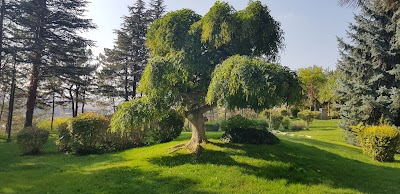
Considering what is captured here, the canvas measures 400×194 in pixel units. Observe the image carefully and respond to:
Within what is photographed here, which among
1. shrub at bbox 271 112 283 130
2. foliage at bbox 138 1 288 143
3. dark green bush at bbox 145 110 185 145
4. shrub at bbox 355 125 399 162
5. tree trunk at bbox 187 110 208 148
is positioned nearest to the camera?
foliage at bbox 138 1 288 143

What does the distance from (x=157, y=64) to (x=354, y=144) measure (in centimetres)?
1407

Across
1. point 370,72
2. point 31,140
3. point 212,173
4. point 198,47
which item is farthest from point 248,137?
point 370,72

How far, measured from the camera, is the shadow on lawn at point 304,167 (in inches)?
351

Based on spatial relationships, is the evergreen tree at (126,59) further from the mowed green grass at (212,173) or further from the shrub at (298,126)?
the mowed green grass at (212,173)

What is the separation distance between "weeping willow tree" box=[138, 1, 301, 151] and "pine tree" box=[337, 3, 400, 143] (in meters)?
8.91

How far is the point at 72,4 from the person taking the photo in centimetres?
2536

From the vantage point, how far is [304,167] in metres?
9.85

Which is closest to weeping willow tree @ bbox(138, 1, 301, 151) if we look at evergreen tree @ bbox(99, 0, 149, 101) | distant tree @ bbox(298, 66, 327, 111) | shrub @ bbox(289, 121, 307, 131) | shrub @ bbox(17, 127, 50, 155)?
shrub @ bbox(17, 127, 50, 155)

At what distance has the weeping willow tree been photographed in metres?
8.78

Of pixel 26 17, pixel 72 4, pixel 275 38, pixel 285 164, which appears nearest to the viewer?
pixel 285 164

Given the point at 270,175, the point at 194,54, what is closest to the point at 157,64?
the point at 194,54

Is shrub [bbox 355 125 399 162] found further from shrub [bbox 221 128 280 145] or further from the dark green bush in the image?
the dark green bush

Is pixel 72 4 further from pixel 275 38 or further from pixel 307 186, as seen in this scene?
pixel 307 186

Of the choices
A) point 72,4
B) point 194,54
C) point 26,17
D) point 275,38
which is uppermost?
point 72,4
